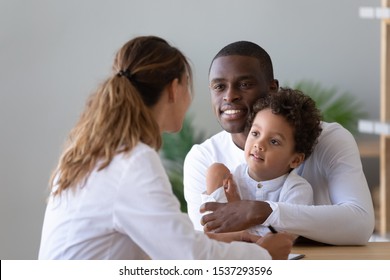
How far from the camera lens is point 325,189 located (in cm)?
209

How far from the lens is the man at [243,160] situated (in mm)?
1895

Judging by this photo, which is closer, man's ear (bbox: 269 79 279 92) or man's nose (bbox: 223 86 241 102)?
man's nose (bbox: 223 86 241 102)

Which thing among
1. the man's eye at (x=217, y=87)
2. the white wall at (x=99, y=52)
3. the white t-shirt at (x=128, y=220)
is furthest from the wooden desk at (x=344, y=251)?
the white wall at (x=99, y=52)

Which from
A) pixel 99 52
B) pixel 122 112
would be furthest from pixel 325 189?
pixel 99 52

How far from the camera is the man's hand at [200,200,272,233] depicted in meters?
1.88

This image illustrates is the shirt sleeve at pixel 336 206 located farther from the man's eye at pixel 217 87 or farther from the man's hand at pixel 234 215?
the man's eye at pixel 217 87

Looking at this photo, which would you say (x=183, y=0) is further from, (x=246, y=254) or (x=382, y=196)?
(x=246, y=254)

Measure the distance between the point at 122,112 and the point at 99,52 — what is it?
2743 millimetres

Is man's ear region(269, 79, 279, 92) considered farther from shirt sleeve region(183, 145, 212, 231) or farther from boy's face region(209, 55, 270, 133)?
shirt sleeve region(183, 145, 212, 231)

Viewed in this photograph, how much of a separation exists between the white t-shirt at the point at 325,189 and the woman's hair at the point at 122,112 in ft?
1.46

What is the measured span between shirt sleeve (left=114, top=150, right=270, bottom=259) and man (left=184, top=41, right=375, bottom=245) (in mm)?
422

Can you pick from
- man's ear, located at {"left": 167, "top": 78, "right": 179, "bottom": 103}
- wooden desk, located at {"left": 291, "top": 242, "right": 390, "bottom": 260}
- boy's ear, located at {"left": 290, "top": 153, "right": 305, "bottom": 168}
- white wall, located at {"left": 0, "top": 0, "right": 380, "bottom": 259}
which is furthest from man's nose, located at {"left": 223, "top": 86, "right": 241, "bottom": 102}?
white wall, located at {"left": 0, "top": 0, "right": 380, "bottom": 259}
